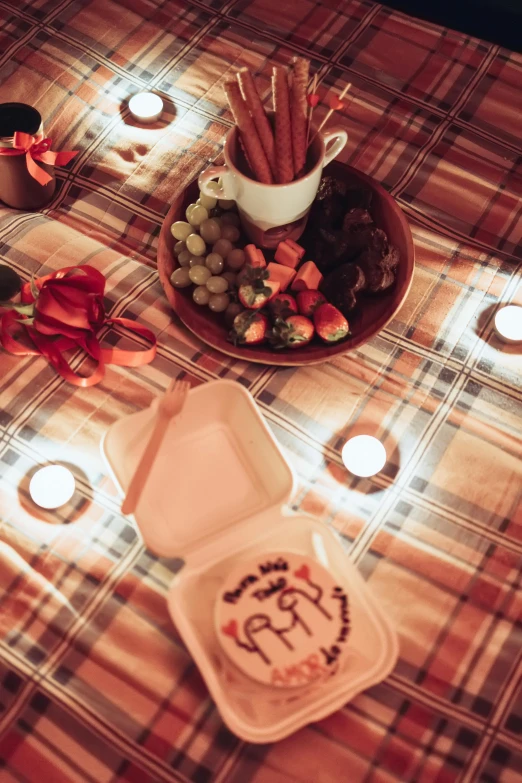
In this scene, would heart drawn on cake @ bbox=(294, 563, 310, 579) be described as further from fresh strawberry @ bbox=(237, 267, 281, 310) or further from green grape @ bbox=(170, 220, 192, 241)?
green grape @ bbox=(170, 220, 192, 241)

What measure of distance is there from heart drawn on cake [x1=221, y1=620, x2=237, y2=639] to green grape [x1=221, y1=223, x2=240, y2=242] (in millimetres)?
534

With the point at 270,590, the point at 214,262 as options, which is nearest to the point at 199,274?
the point at 214,262

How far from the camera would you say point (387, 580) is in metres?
0.75

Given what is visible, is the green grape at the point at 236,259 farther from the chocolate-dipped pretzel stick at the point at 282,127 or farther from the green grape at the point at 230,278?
the chocolate-dipped pretzel stick at the point at 282,127

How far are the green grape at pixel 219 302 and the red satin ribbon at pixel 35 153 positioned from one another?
0.37m

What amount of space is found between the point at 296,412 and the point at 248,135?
37 centimetres

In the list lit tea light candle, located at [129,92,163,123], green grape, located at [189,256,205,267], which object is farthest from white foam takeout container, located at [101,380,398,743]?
lit tea light candle, located at [129,92,163,123]

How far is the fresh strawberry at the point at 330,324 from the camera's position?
2.66ft

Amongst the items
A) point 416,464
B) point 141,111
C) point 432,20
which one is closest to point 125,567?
point 416,464

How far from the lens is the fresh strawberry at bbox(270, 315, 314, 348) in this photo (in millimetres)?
806

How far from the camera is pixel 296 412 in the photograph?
849 millimetres

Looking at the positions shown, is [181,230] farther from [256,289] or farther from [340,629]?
[340,629]

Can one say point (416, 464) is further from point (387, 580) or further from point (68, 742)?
point (68, 742)

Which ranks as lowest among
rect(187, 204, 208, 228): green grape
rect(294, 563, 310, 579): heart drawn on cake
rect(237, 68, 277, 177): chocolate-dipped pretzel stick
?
rect(294, 563, 310, 579): heart drawn on cake
